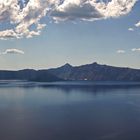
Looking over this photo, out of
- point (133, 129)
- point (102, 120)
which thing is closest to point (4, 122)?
point (102, 120)

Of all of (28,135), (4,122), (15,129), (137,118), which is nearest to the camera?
(28,135)

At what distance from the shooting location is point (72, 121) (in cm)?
6731

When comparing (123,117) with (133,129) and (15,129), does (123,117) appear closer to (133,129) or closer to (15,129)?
(133,129)

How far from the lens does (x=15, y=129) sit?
58.4 metres

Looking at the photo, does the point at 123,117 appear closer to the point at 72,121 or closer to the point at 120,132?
the point at 72,121

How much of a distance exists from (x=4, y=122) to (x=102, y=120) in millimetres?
18695

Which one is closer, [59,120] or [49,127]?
[49,127]

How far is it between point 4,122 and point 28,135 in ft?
47.4

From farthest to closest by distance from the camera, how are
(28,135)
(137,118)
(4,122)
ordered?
(137,118) < (4,122) < (28,135)

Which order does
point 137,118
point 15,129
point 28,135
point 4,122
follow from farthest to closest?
point 137,118, point 4,122, point 15,129, point 28,135

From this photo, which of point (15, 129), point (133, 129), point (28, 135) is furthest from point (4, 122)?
point (133, 129)

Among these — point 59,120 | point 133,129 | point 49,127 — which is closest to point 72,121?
point 59,120

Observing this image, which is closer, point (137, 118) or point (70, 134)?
point (70, 134)

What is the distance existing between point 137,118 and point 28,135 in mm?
29571
